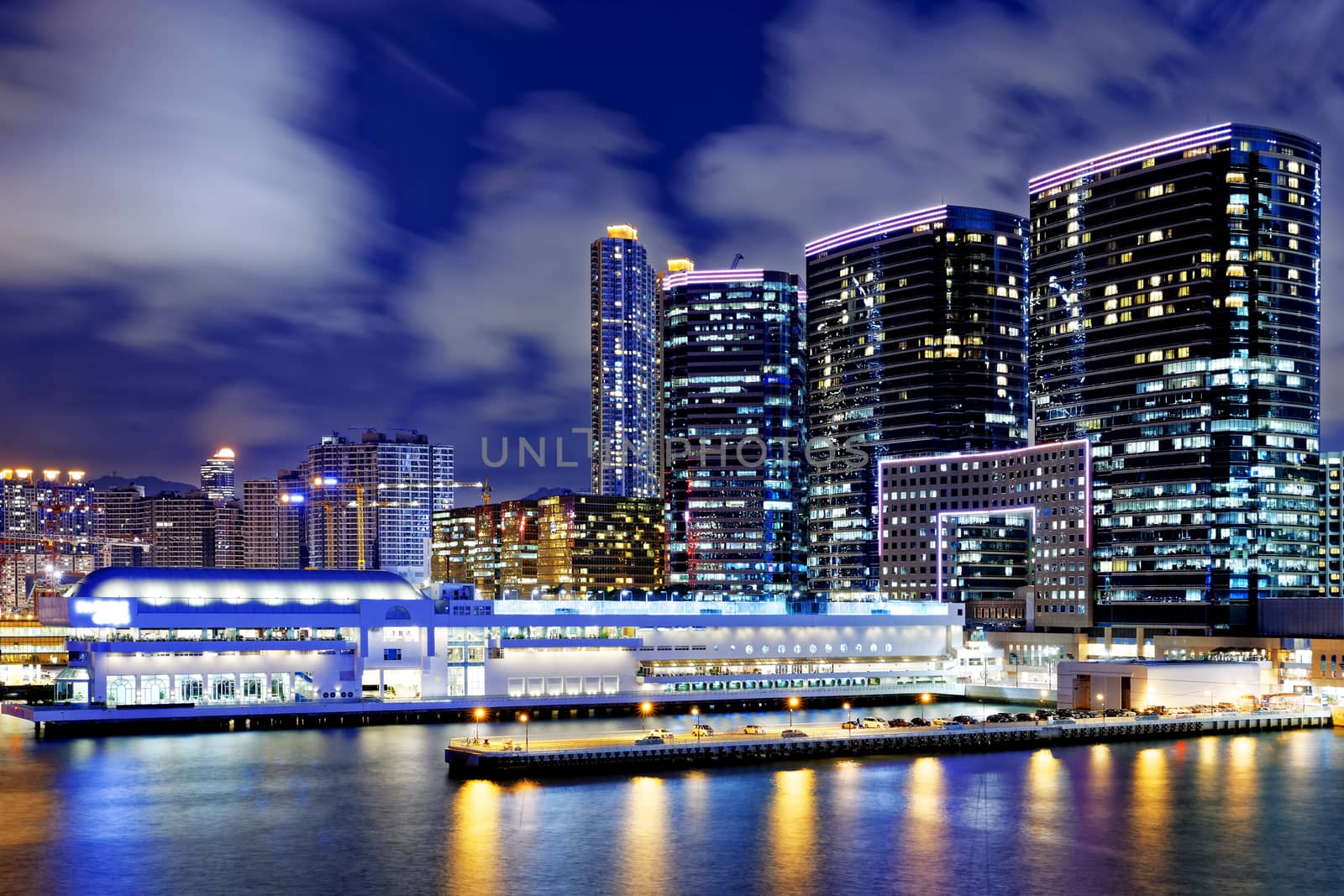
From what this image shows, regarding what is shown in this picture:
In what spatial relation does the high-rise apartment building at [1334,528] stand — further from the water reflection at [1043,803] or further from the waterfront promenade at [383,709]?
the water reflection at [1043,803]

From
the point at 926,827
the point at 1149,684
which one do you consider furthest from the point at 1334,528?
the point at 926,827

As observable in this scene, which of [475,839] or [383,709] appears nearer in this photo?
[475,839]

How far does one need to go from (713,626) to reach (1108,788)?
50449mm

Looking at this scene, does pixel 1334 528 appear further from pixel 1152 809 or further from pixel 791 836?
pixel 791 836

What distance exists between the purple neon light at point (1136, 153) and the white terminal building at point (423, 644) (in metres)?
57.2

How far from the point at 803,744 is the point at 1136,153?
91.1 m

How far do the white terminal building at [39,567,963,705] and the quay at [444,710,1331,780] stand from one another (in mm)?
23349

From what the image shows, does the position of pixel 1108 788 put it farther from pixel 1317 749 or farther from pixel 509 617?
pixel 509 617

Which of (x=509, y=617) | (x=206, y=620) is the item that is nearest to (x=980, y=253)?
(x=509, y=617)

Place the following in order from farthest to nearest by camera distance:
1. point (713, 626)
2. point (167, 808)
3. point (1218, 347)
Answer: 1. point (1218, 347)
2. point (713, 626)
3. point (167, 808)

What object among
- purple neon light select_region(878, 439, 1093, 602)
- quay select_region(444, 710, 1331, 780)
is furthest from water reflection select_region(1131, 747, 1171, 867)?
purple neon light select_region(878, 439, 1093, 602)

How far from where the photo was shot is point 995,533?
174125mm

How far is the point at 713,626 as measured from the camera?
121m

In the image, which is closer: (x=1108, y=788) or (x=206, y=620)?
(x=1108, y=788)
